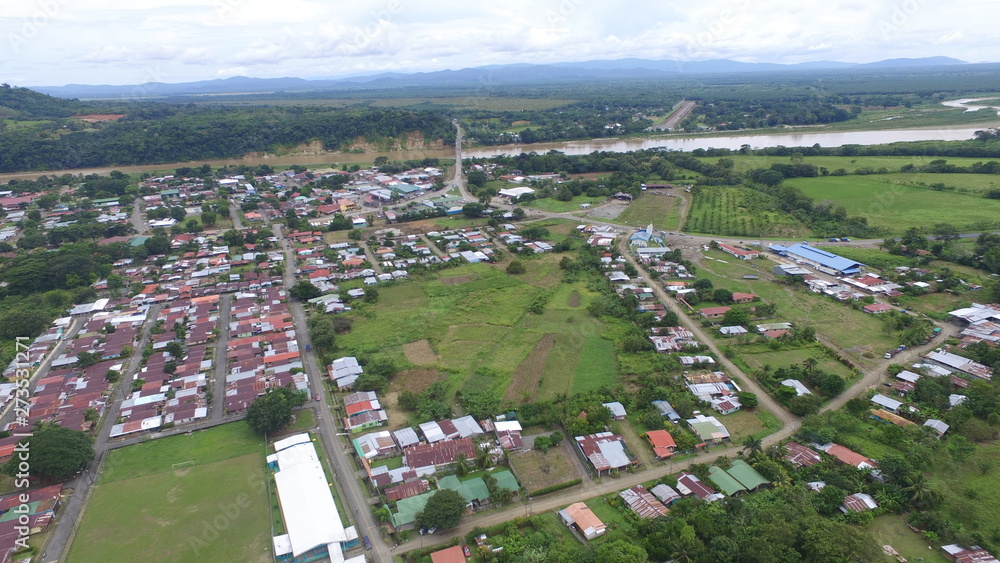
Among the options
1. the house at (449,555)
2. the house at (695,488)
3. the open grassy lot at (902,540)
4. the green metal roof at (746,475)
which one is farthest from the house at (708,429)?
the house at (449,555)

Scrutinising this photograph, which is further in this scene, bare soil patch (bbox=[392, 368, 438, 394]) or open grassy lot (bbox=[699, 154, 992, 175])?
open grassy lot (bbox=[699, 154, 992, 175])

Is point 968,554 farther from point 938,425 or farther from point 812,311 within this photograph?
Result: point 812,311

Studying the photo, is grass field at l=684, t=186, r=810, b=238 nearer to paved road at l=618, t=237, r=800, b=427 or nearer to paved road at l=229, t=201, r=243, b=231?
paved road at l=618, t=237, r=800, b=427

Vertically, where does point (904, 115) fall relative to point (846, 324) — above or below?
above

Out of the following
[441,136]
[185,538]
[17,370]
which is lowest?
[185,538]

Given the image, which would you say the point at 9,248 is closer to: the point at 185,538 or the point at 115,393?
the point at 115,393

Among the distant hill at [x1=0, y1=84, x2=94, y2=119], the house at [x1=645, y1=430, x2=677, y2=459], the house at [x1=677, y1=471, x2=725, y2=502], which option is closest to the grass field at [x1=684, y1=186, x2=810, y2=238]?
the house at [x1=645, y1=430, x2=677, y2=459]

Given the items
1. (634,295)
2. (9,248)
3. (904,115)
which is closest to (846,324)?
(634,295)
